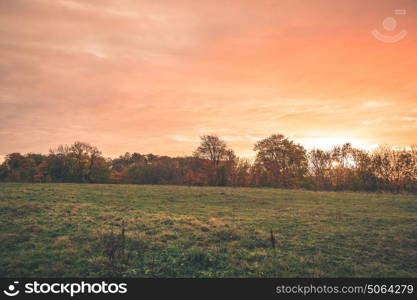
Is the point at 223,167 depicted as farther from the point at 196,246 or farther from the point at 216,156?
the point at 196,246

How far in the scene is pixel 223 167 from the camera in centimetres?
5803

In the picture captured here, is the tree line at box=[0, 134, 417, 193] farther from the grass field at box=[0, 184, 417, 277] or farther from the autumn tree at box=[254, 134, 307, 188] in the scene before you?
the grass field at box=[0, 184, 417, 277]

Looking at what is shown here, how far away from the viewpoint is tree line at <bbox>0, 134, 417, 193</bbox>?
50.6 meters

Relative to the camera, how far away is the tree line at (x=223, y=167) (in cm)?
5055

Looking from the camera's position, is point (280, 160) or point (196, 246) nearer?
point (196, 246)

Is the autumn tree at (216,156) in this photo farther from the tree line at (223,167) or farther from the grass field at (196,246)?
the grass field at (196,246)

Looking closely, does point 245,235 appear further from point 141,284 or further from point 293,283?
point 141,284

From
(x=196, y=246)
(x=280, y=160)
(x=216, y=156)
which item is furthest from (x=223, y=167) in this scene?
(x=196, y=246)

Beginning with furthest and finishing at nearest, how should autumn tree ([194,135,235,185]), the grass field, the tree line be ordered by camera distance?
1. autumn tree ([194,135,235,185])
2. the tree line
3. the grass field

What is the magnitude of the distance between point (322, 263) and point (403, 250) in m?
4.48

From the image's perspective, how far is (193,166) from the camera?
6225 cm

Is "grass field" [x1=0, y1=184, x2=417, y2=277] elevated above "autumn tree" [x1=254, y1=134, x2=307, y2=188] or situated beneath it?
situated beneath

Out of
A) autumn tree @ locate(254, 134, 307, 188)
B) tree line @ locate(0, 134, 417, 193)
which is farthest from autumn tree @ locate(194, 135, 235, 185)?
autumn tree @ locate(254, 134, 307, 188)

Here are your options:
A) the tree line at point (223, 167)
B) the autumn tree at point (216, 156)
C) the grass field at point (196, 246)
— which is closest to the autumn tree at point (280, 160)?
the tree line at point (223, 167)
